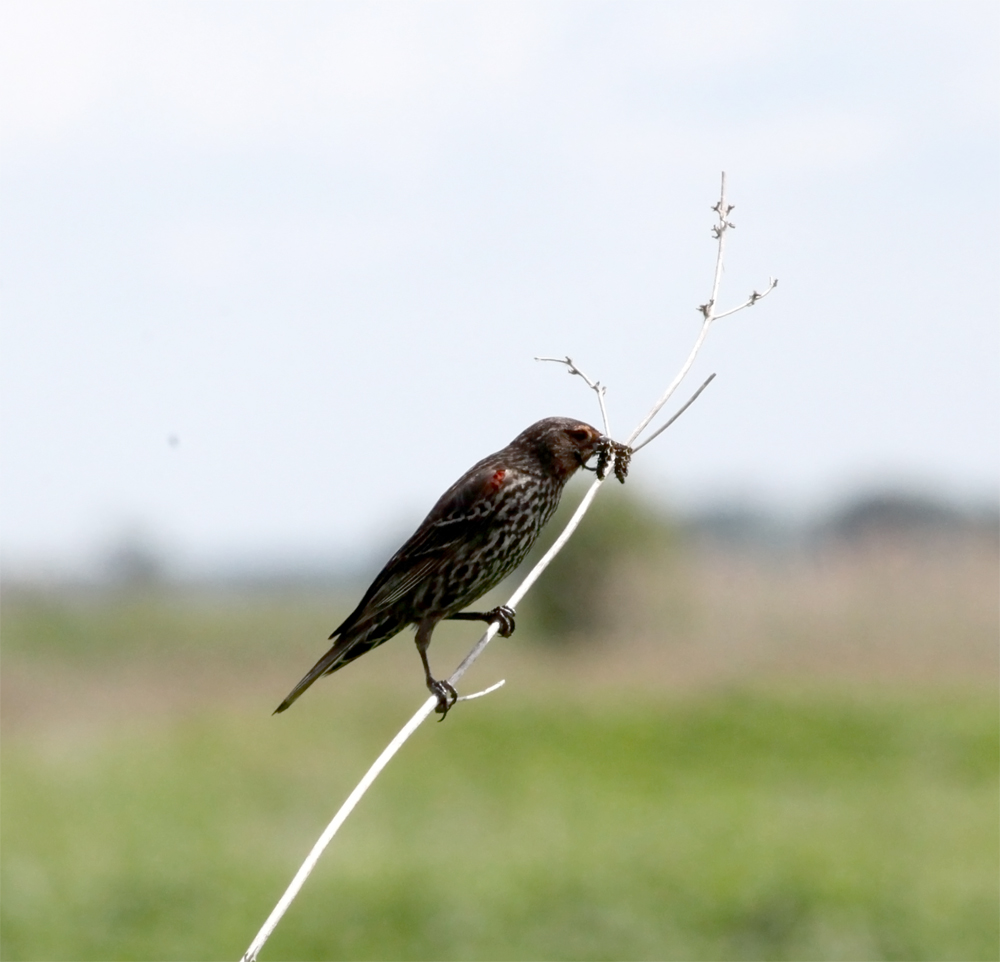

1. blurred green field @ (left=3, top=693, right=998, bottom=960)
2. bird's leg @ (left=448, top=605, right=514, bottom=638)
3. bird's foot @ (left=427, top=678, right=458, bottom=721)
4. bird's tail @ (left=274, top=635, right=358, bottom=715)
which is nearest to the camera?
bird's tail @ (left=274, top=635, right=358, bottom=715)

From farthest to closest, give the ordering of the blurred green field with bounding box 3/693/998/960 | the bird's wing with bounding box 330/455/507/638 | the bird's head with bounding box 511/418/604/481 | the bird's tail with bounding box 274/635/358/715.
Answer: the blurred green field with bounding box 3/693/998/960
the bird's wing with bounding box 330/455/507/638
the bird's head with bounding box 511/418/604/481
the bird's tail with bounding box 274/635/358/715

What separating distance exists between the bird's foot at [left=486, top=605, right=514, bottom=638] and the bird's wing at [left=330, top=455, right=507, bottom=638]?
24cm

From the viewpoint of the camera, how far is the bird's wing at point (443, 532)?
4.11 m

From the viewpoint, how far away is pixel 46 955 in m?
14.1

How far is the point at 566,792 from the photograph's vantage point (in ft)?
71.5

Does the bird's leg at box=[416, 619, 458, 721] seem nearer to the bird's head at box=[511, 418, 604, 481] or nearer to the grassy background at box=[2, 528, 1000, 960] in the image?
the bird's head at box=[511, 418, 604, 481]

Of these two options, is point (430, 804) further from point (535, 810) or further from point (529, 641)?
point (529, 641)

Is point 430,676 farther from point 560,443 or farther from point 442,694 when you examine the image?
point 560,443

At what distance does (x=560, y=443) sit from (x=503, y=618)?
67cm

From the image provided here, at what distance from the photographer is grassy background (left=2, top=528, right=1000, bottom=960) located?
14750 mm

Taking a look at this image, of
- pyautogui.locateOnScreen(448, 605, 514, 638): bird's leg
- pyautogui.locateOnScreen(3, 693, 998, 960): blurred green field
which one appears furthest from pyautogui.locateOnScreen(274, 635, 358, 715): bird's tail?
pyautogui.locateOnScreen(3, 693, 998, 960): blurred green field

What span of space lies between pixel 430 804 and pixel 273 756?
3.56 metres

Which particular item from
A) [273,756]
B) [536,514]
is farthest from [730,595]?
[536,514]

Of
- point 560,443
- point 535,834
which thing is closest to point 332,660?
point 560,443
